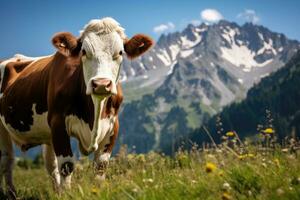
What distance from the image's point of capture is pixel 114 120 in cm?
750

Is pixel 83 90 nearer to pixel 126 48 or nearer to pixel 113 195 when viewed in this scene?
pixel 126 48

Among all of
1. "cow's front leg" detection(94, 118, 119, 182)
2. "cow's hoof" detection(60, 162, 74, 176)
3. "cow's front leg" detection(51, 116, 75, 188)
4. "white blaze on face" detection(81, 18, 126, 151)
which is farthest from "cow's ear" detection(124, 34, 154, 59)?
"cow's hoof" detection(60, 162, 74, 176)

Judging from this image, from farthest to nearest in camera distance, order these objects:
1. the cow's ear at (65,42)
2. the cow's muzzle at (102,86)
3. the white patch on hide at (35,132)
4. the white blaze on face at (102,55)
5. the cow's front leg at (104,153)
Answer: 1. the white patch on hide at (35,132)
2. the cow's front leg at (104,153)
3. the cow's ear at (65,42)
4. the white blaze on face at (102,55)
5. the cow's muzzle at (102,86)

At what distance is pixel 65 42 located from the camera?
7.32 metres

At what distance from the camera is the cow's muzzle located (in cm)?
604

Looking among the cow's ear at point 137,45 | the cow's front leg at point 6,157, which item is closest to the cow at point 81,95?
the cow's ear at point 137,45

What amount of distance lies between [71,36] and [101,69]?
3.79 feet

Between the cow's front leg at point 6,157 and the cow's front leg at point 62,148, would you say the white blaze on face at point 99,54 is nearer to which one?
the cow's front leg at point 62,148

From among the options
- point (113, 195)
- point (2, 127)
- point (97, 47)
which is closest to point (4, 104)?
point (2, 127)

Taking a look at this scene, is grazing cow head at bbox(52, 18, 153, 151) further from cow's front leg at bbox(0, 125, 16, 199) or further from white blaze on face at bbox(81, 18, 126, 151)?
cow's front leg at bbox(0, 125, 16, 199)

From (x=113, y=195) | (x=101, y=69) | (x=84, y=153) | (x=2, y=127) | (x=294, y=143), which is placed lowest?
(x=2, y=127)

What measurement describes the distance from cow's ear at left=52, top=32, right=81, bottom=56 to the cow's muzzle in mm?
1426

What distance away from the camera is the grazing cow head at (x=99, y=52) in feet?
20.4

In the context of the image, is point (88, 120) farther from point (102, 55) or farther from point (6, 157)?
point (6, 157)
